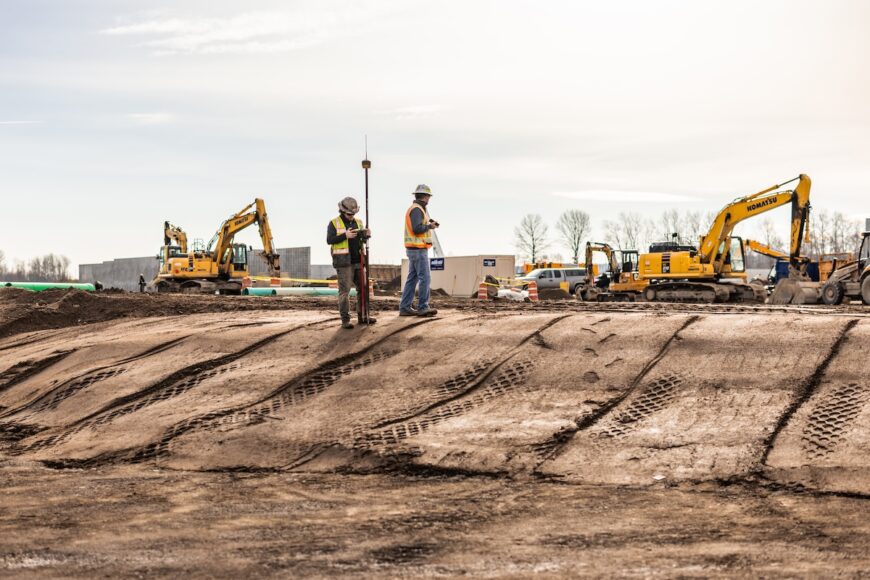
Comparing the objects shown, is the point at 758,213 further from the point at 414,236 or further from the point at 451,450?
the point at 451,450

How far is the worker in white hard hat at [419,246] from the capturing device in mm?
12414

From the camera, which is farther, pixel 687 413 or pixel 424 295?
pixel 424 295

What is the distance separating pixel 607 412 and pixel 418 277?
15.2ft

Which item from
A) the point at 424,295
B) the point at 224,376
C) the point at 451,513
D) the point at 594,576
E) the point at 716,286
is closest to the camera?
the point at 594,576

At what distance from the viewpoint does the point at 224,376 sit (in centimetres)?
1094

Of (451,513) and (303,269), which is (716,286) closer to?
(451,513)

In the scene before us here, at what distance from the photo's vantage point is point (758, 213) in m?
31.4

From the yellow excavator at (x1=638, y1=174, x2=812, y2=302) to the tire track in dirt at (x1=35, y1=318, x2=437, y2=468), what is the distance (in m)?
22.7

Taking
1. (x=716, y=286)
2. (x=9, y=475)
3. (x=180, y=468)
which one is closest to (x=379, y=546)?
(x=180, y=468)

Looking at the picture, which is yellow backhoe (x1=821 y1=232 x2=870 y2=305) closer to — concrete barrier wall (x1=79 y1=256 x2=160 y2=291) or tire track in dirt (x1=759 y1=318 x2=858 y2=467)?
tire track in dirt (x1=759 y1=318 x2=858 y2=467)

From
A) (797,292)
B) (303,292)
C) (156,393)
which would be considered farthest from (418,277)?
(303,292)

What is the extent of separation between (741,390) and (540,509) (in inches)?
119

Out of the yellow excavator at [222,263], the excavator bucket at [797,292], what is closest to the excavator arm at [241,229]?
the yellow excavator at [222,263]

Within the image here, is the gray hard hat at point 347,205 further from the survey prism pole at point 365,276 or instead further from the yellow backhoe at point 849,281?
the yellow backhoe at point 849,281
